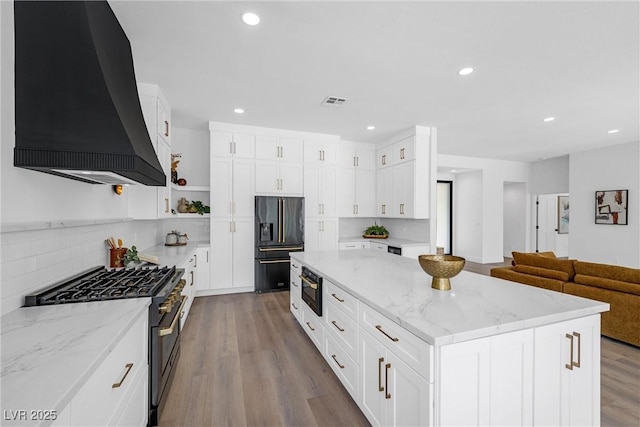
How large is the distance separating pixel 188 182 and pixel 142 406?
154 inches

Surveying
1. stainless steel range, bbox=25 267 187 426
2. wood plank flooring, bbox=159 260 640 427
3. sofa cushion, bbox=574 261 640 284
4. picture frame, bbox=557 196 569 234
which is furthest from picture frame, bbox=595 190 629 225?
stainless steel range, bbox=25 267 187 426

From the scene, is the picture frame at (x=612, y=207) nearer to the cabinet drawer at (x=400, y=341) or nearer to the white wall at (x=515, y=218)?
the white wall at (x=515, y=218)

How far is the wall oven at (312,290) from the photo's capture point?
7.88 ft

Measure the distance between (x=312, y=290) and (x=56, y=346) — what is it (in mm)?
1785

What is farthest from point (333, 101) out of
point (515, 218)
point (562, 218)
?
point (562, 218)

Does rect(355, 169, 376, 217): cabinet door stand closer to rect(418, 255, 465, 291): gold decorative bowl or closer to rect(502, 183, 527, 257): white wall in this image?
rect(418, 255, 465, 291): gold decorative bowl

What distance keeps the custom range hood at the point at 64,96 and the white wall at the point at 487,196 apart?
691 cm

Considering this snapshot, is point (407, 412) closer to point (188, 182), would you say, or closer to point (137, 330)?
point (137, 330)

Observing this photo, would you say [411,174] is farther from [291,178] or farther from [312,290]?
[312,290]

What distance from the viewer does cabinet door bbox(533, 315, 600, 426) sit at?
1.35m

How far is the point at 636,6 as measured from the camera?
6.12 feet

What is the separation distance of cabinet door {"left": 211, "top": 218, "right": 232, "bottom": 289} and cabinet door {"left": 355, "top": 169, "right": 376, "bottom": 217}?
254cm

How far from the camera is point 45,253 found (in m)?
1.71

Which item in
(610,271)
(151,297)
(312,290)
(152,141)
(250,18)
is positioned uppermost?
(250,18)
